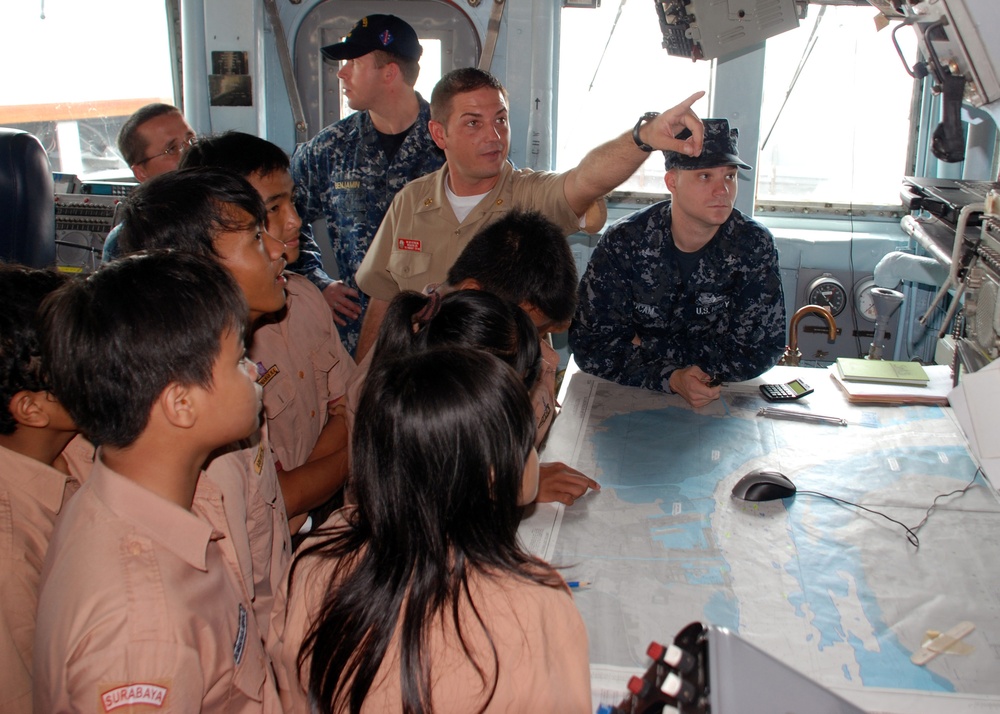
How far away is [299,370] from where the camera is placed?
185cm

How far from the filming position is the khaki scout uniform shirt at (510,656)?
36.1 inches

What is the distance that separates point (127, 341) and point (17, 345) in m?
0.32

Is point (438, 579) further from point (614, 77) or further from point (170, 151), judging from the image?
point (614, 77)

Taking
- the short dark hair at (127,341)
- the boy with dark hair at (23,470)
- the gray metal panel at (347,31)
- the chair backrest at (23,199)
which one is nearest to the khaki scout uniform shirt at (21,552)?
the boy with dark hair at (23,470)

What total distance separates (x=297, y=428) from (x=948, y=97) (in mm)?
1885

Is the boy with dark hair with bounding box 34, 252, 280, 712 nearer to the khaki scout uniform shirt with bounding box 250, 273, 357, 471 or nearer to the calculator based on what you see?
the khaki scout uniform shirt with bounding box 250, 273, 357, 471

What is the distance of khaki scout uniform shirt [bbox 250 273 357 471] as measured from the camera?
70.6 inches

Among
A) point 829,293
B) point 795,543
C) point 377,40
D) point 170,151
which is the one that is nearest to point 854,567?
point 795,543

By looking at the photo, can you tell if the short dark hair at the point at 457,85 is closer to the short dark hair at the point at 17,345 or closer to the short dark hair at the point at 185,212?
the short dark hair at the point at 185,212

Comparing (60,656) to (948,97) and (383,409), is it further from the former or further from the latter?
(948,97)

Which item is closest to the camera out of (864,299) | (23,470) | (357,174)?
(23,470)

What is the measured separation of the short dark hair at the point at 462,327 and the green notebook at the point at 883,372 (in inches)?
49.0

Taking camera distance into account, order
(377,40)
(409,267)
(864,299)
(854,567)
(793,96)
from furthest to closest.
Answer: (793,96)
(864,299)
(377,40)
(409,267)
(854,567)

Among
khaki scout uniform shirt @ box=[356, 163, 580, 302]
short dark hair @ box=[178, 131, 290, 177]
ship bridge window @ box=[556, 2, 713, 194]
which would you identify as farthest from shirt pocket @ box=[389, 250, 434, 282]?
ship bridge window @ box=[556, 2, 713, 194]
